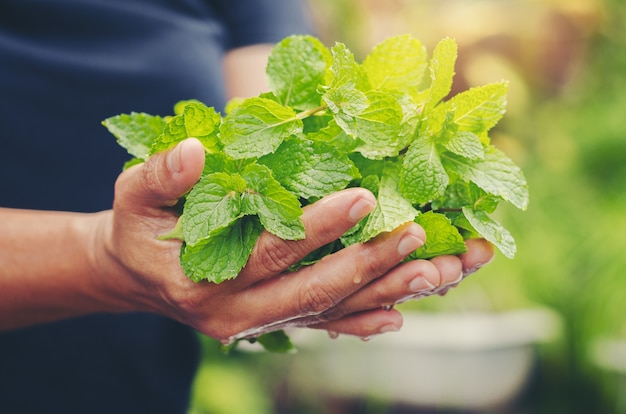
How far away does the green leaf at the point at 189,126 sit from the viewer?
0.50 meters

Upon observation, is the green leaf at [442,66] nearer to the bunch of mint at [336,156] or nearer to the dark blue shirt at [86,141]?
the bunch of mint at [336,156]

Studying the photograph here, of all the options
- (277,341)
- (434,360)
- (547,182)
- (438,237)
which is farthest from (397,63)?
(547,182)

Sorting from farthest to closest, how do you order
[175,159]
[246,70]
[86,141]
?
[246,70] < [86,141] < [175,159]

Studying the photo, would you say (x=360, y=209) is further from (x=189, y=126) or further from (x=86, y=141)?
(x=86, y=141)

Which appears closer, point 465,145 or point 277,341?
point 465,145

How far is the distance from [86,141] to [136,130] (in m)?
0.25

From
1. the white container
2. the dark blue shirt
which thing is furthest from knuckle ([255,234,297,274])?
the white container

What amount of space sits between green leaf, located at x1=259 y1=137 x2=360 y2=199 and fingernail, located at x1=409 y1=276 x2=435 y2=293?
3.6 inches

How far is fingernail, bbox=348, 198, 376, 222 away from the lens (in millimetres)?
475

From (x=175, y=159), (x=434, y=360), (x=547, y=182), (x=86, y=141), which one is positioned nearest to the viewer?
(x=175, y=159)

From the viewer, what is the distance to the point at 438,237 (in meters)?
0.53

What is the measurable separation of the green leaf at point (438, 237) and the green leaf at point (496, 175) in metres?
0.05

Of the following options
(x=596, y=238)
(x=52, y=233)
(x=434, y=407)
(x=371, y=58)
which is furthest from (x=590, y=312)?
(x=52, y=233)

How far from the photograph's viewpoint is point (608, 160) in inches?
81.0
